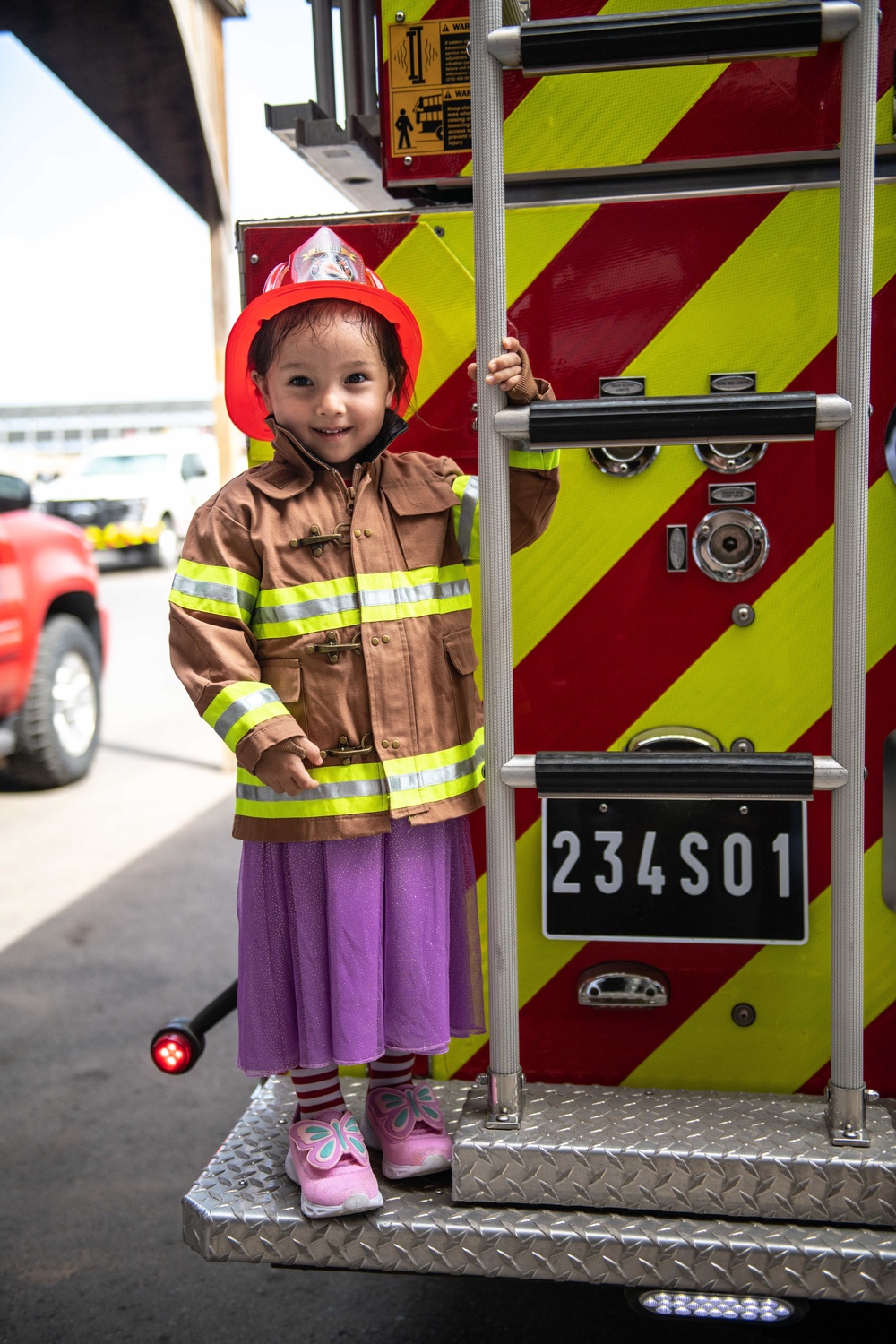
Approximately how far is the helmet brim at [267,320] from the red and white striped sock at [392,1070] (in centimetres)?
102

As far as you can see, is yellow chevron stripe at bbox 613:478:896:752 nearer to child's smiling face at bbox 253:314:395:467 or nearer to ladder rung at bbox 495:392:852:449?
ladder rung at bbox 495:392:852:449

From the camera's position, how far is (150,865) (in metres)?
5.38

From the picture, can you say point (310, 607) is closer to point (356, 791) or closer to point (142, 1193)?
point (356, 791)

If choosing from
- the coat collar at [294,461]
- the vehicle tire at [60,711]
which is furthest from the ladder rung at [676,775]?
the vehicle tire at [60,711]

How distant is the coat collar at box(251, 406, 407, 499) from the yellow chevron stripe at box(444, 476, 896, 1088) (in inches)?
23.8

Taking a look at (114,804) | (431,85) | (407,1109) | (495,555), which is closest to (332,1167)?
(407,1109)

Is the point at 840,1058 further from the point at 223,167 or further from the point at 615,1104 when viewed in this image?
the point at 223,167

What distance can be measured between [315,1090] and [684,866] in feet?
2.15

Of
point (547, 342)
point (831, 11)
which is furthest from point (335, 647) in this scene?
point (831, 11)

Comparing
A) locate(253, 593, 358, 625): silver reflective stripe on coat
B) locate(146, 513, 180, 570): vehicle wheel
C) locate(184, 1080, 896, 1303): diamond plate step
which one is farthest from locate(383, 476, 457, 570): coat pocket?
locate(146, 513, 180, 570): vehicle wheel

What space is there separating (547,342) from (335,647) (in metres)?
0.60

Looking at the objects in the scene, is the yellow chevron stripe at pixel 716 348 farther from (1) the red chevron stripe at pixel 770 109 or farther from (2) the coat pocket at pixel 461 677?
(2) the coat pocket at pixel 461 677

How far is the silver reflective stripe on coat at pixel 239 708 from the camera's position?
66.1 inches

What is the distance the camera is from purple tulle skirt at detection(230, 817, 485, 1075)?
70.0 inches
